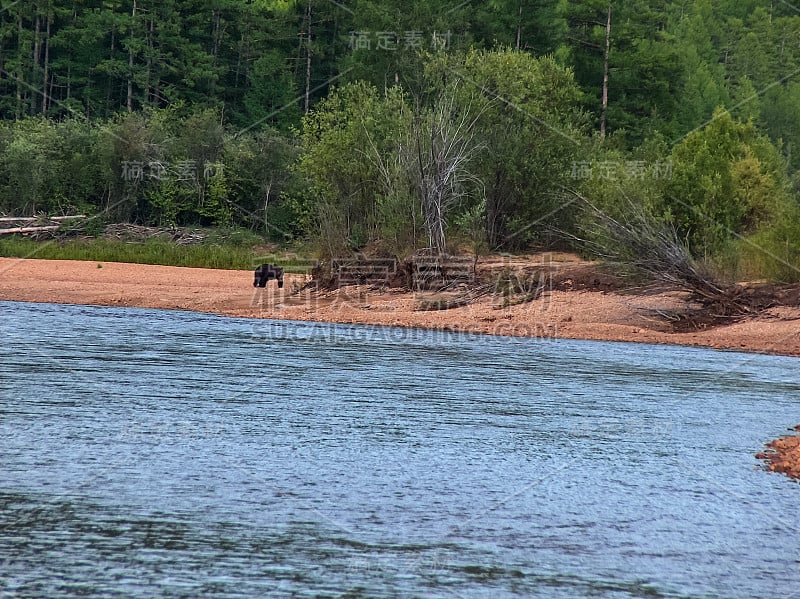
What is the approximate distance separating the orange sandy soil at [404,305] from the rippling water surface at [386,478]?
4.52 meters

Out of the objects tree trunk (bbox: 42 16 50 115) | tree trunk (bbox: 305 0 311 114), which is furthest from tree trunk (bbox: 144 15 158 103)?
tree trunk (bbox: 305 0 311 114)

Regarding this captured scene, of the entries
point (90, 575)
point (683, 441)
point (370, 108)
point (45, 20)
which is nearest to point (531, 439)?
point (683, 441)

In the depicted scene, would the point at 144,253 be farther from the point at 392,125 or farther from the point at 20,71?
the point at 20,71

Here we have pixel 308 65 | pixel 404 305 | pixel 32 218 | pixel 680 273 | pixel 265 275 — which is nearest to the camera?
pixel 680 273

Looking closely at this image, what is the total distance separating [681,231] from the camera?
28.1m

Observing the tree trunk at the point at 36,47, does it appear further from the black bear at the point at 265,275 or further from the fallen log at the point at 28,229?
the black bear at the point at 265,275

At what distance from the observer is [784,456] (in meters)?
11.9

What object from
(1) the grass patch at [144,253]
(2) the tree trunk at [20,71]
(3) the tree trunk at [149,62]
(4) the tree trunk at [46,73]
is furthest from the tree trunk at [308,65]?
(1) the grass patch at [144,253]

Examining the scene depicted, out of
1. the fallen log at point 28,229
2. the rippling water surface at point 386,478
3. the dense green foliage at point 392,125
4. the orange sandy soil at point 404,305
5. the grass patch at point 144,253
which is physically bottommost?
the rippling water surface at point 386,478

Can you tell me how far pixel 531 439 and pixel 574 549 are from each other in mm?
4216

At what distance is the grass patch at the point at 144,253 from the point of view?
37.2m

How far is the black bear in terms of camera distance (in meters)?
30.2

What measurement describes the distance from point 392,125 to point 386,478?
23.2 metres

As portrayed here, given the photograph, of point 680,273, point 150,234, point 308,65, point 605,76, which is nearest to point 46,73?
point 308,65
